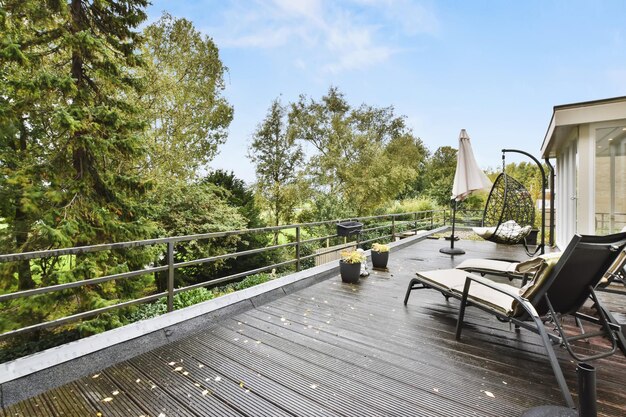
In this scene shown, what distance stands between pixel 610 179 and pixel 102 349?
6.87 m

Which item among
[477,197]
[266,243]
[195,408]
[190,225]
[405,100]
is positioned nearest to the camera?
[195,408]

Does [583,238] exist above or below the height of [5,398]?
above

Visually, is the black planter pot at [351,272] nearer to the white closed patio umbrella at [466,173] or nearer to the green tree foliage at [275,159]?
the white closed patio umbrella at [466,173]

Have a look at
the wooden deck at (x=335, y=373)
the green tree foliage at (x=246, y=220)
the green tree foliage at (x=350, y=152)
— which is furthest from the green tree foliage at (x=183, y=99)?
the wooden deck at (x=335, y=373)

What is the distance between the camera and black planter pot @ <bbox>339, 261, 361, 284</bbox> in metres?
4.18

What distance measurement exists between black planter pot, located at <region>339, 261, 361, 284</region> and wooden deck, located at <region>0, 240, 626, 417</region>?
3.77ft

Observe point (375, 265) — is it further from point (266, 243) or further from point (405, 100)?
point (405, 100)

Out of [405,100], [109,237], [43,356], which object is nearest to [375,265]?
[43,356]

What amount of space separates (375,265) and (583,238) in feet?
10.7

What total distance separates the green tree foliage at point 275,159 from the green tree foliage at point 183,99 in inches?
127

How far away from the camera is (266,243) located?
9359mm

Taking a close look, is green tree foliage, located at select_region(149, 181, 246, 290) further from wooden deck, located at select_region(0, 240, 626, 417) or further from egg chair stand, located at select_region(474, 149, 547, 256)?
egg chair stand, located at select_region(474, 149, 547, 256)

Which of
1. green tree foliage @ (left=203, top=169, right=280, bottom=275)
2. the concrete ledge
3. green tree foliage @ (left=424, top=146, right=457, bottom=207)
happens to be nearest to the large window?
the concrete ledge

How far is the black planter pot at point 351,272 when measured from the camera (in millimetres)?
4176
